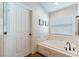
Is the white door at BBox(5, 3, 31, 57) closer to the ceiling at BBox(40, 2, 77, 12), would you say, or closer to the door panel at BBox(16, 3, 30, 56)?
the door panel at BBox(16, 3, 30, 56)

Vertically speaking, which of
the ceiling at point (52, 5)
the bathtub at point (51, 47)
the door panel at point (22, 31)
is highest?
the ceiling at point (52, 5)

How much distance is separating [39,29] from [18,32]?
1.56 feet

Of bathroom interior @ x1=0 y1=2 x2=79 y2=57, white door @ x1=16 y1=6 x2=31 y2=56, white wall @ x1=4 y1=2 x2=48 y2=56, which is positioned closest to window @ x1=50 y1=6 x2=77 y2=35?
bathroom interior @ x1=0 y1=2 x2=79 y2=57

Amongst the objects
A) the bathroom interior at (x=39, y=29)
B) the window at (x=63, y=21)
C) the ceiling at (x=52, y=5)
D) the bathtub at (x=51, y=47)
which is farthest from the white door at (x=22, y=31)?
the window at (x=63, y=21)

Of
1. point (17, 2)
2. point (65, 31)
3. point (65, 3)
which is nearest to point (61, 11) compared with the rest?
point (65, 3)

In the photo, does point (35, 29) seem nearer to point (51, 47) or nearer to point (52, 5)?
point (51, 47)

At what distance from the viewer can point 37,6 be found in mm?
1861

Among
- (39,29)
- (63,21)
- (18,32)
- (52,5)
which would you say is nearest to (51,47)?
(39,29)

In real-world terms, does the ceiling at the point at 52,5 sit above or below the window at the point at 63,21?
above

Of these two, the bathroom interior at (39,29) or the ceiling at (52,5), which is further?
the ceiling at (52,5)

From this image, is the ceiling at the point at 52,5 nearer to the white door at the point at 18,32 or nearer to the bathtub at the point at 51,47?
the white door at the point at 18,32

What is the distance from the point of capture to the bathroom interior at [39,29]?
1.69m

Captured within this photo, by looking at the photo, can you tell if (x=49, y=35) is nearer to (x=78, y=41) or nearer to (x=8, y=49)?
(x=78, y=41)

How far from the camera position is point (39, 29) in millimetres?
1963
